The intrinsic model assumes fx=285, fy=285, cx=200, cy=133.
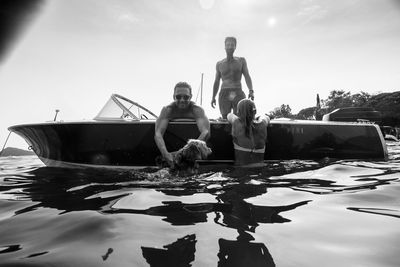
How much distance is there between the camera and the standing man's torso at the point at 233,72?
6.34 meters

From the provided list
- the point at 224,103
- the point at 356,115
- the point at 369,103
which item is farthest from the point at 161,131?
the point at 369,103

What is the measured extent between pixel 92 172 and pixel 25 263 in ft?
11.1

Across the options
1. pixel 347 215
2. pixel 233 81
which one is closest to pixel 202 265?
pixel 347 215

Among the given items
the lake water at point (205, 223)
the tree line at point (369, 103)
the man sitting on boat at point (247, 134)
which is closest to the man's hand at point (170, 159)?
the lake water at point (205, 223)

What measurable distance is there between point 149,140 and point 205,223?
3175 millimetres

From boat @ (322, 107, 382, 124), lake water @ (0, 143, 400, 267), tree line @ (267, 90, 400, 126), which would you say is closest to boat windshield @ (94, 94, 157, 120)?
lake water @ (0, 143, 400, 267)

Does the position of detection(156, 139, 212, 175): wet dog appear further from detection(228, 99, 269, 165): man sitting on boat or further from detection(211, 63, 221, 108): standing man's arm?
detection(211, 63, 221, 108): standing man's arm

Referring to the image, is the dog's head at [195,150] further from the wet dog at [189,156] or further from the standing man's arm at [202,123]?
the standing man's arm at [202,123]

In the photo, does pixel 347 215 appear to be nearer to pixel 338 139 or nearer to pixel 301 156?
pixel 301 156

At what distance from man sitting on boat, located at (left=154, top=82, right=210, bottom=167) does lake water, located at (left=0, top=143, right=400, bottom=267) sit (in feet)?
4.64

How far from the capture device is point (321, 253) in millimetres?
1453

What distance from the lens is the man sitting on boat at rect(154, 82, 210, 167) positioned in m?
4.68

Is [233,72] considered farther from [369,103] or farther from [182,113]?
[369,103]

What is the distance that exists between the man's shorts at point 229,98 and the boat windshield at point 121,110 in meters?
1.56
